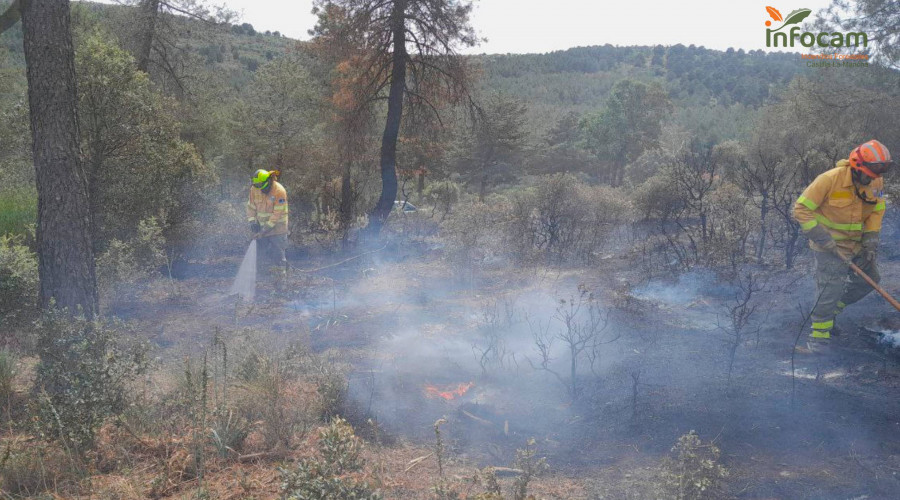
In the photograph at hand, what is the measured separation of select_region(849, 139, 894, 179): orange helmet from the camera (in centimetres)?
498

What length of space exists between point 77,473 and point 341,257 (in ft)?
26.9

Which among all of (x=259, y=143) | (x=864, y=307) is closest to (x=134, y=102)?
(x=259, y=143)

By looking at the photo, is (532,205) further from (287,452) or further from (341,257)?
(287,452)

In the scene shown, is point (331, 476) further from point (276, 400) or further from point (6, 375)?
point (6, 375)

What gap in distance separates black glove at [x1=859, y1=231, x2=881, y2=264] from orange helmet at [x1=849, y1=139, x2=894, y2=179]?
22.8 inches

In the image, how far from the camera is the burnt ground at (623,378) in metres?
3.64

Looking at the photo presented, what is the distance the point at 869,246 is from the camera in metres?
5.29

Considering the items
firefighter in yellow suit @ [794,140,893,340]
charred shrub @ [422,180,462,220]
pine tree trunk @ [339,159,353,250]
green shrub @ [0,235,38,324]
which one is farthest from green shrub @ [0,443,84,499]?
charred shrub @ [422,180,462,220]

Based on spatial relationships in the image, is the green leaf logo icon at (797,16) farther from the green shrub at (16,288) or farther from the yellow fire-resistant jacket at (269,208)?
the green shrub at (16,288)

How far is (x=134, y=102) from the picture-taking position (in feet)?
29.8

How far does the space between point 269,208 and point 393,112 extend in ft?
12.9

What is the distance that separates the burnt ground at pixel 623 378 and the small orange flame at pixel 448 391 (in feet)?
0.15

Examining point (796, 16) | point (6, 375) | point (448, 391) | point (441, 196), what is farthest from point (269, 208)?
point (796, 16)

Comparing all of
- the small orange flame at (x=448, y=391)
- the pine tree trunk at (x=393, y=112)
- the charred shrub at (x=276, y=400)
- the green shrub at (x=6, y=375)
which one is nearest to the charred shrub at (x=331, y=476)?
the charred shrub at (x=276, y=400)
